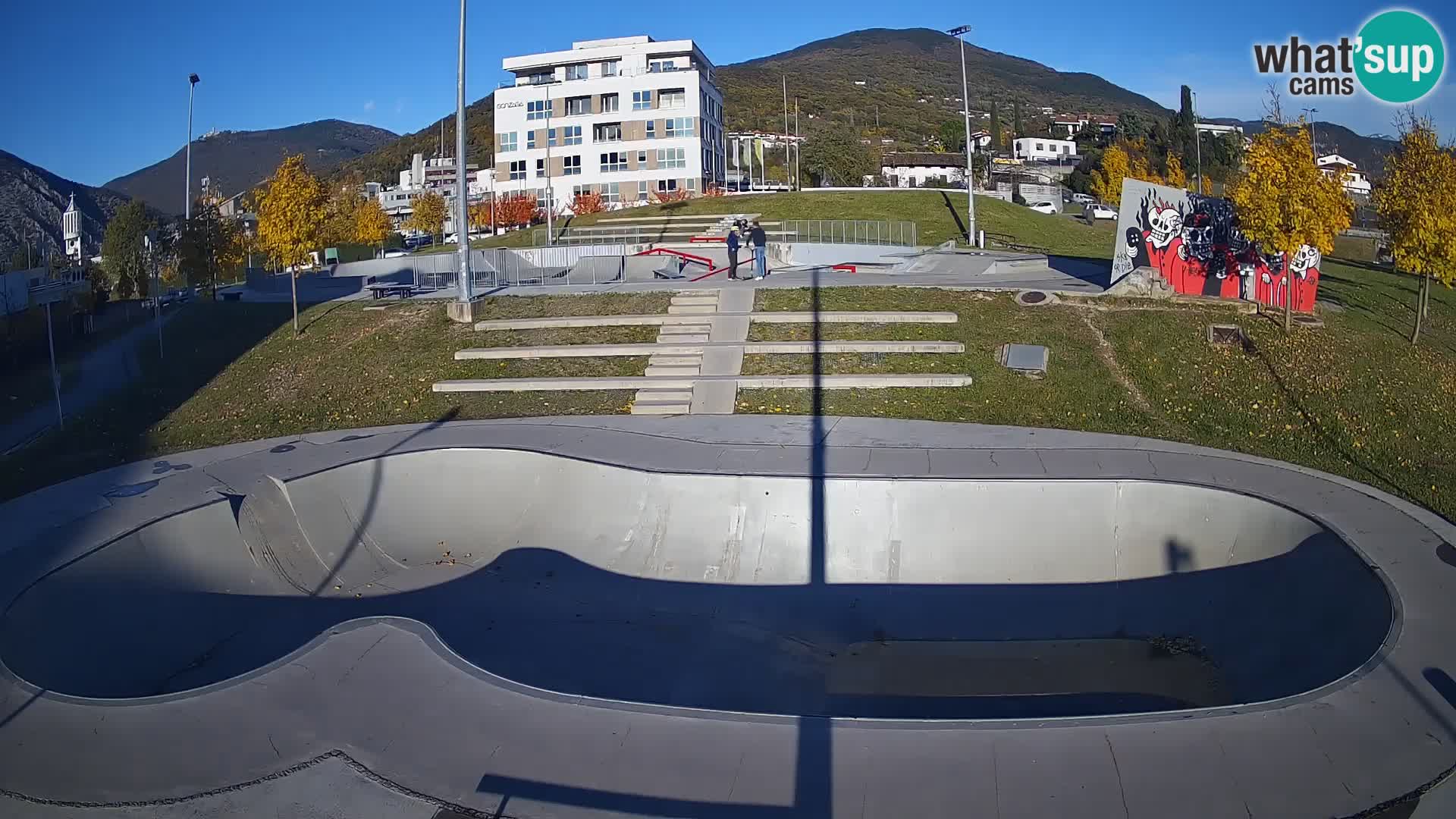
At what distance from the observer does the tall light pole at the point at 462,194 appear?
22.1 metres

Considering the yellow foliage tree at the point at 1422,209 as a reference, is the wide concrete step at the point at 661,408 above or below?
below

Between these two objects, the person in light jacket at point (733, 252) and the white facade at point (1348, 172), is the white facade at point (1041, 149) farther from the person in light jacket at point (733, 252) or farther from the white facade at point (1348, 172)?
the person in light jacket at point (733, 252)

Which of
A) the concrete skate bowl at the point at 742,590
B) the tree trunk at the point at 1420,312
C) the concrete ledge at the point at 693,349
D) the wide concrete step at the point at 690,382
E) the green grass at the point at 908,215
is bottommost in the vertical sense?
the concrete skate bowl at the point at 742,590

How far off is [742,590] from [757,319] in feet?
35.7

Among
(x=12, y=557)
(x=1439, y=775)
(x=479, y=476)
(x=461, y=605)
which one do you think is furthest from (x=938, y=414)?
(x=12, y=557)

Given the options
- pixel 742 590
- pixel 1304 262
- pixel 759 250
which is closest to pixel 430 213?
pixel 759 250

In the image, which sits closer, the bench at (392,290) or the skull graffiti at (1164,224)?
the skull graffiti at (1164,224)

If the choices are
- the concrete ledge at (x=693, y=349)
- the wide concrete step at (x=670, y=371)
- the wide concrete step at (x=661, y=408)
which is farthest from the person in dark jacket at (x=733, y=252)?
the wide concrete step at (x=661, y=408)

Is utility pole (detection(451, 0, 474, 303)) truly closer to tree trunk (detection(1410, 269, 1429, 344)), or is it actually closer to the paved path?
the paved path

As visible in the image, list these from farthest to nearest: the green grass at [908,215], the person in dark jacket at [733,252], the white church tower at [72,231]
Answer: the white church tower at [72,231] < the green grass at [908,215] < the person in dark jacket at [733,252]

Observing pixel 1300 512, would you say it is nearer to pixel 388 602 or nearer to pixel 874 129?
pixel 388 602

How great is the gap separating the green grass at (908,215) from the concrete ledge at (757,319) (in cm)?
2378

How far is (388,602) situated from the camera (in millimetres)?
12648

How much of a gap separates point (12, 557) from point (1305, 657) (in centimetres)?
1471
